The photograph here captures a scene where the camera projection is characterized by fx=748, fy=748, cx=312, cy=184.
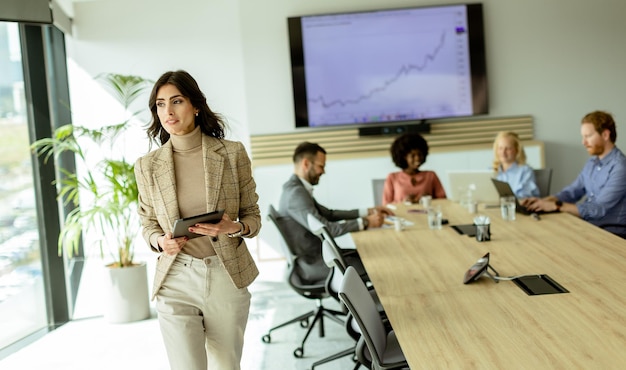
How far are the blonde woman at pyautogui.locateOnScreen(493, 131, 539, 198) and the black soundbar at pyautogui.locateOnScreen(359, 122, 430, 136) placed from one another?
1979 mm

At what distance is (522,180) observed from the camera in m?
6.30

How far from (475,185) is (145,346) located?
2887 mm

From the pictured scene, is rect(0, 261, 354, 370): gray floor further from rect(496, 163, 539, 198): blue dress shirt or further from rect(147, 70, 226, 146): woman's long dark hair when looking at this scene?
rect(147, 70, 226, 146): woman's long dark hair

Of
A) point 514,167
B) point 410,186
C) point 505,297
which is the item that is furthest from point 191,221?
point 514,167

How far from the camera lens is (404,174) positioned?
6.72 m

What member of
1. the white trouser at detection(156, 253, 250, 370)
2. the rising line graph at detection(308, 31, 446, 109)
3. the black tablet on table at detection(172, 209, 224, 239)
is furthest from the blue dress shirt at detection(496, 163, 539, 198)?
the black tablet on table at detection(172, 209, 224, 239)

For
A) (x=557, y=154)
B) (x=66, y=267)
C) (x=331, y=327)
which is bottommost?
(x=331, y=327)

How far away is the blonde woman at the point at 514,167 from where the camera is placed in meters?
6.26

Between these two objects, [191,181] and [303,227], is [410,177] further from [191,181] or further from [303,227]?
[191,181]

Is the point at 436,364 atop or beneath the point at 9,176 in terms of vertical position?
beneath

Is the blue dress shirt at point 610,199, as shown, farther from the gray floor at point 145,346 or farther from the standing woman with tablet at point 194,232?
the standing woman with tablet at point 194,232

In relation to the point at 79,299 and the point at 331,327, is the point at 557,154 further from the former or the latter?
the point at 79,299

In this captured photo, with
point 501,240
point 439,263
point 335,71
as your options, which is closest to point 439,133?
point 335,71

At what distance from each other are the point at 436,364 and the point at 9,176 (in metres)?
4.07
